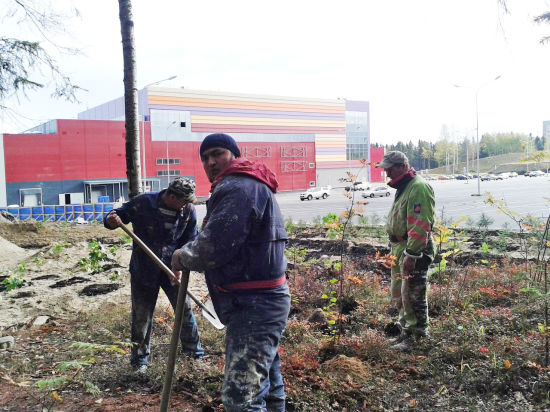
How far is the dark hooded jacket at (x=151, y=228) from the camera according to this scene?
3941 millimetres

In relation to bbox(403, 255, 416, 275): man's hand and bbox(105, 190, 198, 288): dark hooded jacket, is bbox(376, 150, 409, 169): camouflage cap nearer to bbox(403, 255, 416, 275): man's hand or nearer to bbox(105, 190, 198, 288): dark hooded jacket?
bbox(403, 255, 416, 275): man's hand

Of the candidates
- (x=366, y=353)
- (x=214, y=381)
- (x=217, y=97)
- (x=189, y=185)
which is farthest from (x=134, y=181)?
(x=217, y=97)

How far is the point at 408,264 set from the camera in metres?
4.17

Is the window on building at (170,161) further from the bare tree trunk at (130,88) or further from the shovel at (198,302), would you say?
the shovel at (198,302)

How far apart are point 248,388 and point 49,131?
134 ft

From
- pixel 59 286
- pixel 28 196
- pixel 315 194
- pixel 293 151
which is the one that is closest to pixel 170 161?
pixel 28 196

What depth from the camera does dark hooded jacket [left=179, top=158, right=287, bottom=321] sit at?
7.52 feet

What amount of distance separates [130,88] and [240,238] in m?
3.45

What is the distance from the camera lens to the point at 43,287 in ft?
23.4

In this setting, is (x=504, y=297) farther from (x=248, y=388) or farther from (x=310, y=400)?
(x=248, y=388)

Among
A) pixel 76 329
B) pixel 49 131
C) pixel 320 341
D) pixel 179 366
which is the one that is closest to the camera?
pixel 179 366

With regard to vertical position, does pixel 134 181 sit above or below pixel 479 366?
above

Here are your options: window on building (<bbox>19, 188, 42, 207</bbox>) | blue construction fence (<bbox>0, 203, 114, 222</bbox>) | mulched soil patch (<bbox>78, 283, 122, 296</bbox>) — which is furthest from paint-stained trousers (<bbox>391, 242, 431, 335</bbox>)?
window on building (<bbox>19, 188, 42, 207</bbox>)

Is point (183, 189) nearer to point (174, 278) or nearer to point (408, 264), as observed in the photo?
point (174, 278)
